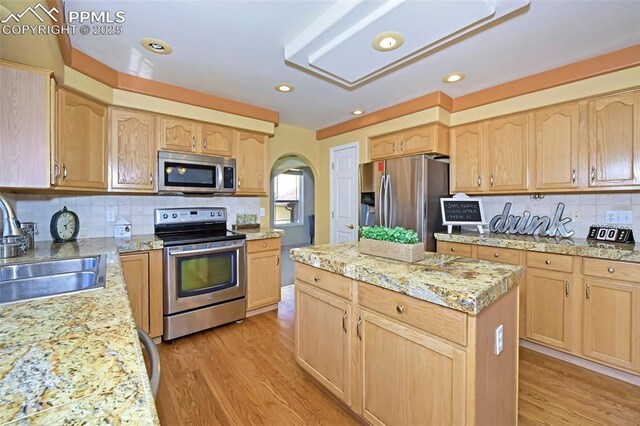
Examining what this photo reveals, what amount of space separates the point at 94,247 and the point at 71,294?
1282 mm

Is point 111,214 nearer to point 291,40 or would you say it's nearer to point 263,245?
point 263,245

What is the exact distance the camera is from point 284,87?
278cm

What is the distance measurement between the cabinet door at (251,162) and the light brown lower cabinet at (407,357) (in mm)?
1899

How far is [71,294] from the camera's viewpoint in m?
1.11

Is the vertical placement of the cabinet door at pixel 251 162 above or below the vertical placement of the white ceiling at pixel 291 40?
below

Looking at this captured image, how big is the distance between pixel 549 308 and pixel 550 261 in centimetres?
39

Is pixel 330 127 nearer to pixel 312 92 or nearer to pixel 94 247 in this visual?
pixel 312 92

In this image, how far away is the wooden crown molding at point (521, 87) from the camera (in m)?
2.14

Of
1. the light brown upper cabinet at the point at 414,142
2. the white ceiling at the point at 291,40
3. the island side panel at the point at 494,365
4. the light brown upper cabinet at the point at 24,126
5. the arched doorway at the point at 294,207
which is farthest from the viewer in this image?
the arched doorway at the point at 294,207

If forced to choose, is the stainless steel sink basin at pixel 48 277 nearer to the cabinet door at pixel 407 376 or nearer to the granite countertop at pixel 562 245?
the cabinet door at pixel 407 376

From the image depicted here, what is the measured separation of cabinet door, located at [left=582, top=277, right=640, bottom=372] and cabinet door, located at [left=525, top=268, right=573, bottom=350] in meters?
0.10

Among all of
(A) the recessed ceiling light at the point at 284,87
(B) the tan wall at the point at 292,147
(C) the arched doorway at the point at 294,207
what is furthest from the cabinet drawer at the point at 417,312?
(C) the arched doorway at the point at 294,207

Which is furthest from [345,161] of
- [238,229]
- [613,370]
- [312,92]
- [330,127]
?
[613,370]

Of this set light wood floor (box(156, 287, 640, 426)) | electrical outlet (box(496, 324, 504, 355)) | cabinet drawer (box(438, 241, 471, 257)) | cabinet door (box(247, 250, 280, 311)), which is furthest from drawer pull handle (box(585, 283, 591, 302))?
cabinet door (box(247, 250, 280, 311))
